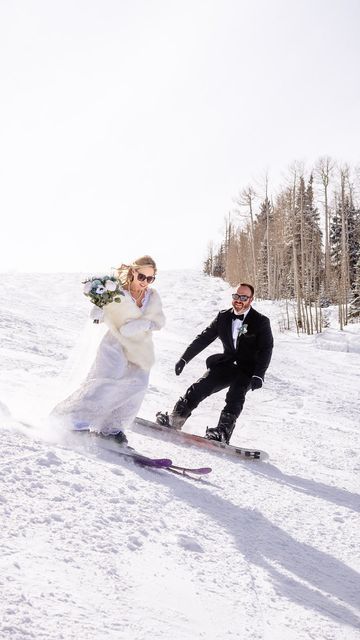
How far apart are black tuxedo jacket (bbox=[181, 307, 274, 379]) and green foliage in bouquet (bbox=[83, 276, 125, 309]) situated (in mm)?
1423

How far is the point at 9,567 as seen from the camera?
1.80 meters

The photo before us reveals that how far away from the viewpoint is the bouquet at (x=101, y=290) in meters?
4.24

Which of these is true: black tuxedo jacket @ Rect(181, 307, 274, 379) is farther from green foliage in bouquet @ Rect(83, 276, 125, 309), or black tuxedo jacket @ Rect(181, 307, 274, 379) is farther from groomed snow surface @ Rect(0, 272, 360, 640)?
green foliage in bouquet @ Rect(83, 276, 125, 309)

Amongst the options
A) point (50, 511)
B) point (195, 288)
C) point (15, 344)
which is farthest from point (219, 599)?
point (195, 288)

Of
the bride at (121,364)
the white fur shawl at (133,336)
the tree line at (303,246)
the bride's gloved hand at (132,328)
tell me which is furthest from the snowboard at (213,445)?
the tree line at (303,246)

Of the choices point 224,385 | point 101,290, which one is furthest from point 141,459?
point 224,385

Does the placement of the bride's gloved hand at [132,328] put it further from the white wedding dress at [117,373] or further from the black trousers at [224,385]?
the black trousers at [224,385]

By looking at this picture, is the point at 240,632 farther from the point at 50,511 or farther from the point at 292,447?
the point at 292,447

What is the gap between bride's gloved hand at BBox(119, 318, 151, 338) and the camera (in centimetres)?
434

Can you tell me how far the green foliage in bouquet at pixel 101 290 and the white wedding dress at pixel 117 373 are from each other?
0.12m

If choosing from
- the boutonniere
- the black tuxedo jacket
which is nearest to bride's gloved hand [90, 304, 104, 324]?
the black tuxedo jacket

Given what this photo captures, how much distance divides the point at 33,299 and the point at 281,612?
1712cm

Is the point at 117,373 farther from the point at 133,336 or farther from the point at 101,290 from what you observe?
the point at 101,290

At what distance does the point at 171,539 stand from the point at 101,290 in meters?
2.24
